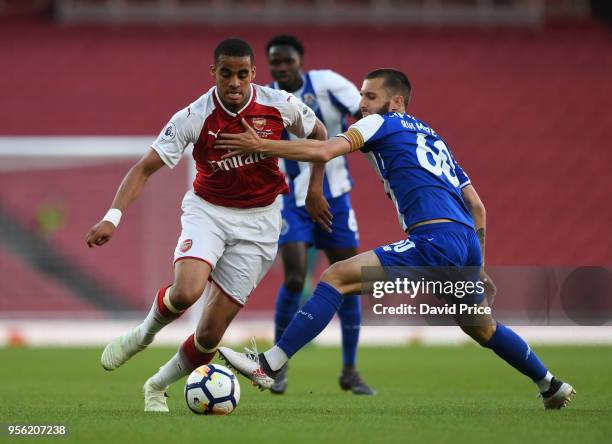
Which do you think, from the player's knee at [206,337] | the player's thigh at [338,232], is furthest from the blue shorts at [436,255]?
the player's thigh at [338,232]

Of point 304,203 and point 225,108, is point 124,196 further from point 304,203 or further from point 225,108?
point 304,203

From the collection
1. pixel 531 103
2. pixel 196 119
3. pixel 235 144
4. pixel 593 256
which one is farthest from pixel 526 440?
pixel 531 103

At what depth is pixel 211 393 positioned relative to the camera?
566cm

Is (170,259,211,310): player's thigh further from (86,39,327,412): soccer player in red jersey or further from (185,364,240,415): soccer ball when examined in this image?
(185,364,240,415): soccer ball

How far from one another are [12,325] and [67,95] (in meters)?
6.83

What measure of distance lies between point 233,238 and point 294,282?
1818 mm

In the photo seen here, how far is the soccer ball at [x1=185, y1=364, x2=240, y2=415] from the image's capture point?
5.65 metres

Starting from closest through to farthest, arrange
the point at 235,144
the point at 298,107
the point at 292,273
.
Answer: the point at 235,144 < the point at 298,107 < the point at 292,273

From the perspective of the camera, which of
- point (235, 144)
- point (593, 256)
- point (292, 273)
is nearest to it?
point (235, 144)

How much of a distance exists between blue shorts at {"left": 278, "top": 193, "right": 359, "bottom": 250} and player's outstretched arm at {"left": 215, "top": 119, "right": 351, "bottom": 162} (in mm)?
2296

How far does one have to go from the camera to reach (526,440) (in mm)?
4617

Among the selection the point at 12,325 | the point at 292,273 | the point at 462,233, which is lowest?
the point at 12,325

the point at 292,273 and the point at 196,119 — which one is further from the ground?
the point at 196,119

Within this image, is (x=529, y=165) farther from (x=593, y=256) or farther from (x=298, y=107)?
(x=298, y=107)
